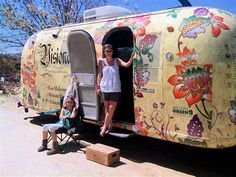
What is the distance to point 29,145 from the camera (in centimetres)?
807

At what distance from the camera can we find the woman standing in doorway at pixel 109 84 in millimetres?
7262

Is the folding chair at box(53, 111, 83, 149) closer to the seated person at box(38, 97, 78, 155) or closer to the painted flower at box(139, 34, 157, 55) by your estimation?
the seated person at box(38, 97, 78, 155)

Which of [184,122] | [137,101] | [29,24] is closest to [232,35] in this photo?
[184,122]

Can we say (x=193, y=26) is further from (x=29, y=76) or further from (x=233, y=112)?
(x=29, y=76)

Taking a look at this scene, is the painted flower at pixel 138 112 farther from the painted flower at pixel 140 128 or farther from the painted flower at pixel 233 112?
the painted flower at pixel 233 112

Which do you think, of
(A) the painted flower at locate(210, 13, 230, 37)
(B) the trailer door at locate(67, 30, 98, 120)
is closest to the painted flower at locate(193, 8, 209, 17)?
(A) the painted flower at locate(210, 13, 230, 37)

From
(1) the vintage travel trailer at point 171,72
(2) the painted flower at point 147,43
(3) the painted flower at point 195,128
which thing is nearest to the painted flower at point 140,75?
(1) the vintage travel trailer at point 171,72

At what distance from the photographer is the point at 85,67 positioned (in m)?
7.97

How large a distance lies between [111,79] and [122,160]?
1.57 m

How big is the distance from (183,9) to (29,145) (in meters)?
4.37

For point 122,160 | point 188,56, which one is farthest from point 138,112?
point 188,56

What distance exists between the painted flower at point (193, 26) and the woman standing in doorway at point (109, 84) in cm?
162

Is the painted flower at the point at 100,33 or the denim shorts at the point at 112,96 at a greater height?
the painted flower at the point at 100,33

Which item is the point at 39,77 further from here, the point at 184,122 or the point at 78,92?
the point at 184,122
